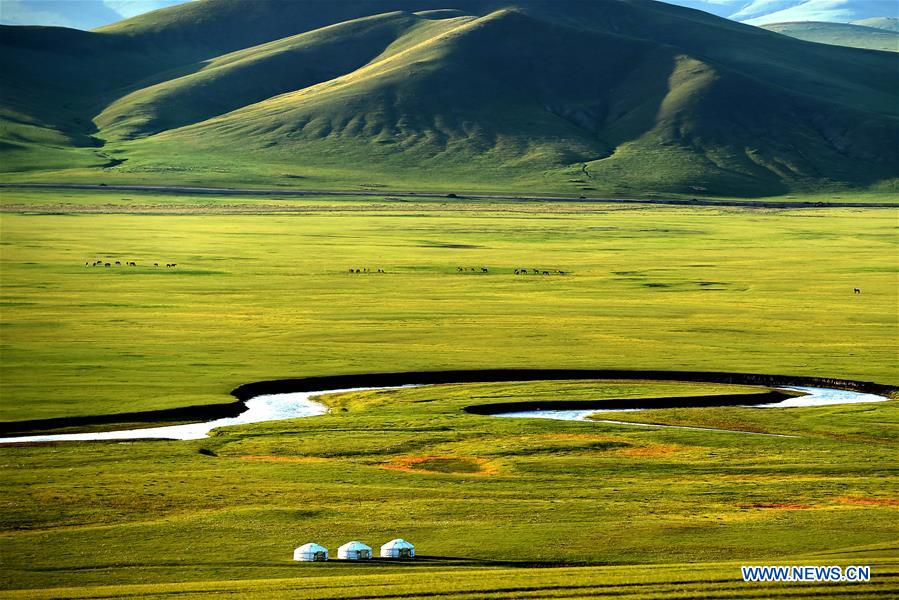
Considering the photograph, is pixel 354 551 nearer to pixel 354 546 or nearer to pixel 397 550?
pixel 354 546

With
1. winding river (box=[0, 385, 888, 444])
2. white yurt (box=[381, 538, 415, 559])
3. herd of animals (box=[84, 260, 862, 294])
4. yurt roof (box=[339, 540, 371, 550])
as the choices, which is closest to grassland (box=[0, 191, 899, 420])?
herd of animals (box=[84, 260, 862, 294])

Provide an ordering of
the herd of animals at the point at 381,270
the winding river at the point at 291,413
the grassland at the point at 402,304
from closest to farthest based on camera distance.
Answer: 1. the winding river at the point at 291,413
2. the grassland at the point at 402,304
3. the herd of animals at the point at 381,270

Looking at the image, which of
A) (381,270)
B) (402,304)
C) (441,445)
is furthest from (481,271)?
(441,445)

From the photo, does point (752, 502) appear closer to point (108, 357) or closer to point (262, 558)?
point (262, 558)

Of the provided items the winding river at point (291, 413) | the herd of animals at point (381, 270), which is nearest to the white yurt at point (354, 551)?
the winding river at point (291, 413)

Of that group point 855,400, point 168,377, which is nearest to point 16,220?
point 168,377

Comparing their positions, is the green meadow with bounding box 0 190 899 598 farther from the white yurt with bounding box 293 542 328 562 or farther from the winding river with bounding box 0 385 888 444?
the winding river with bounding box 0 385 888 444

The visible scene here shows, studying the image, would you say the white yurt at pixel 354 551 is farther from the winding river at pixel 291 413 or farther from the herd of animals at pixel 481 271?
the herd of animals at pixel 481 271
